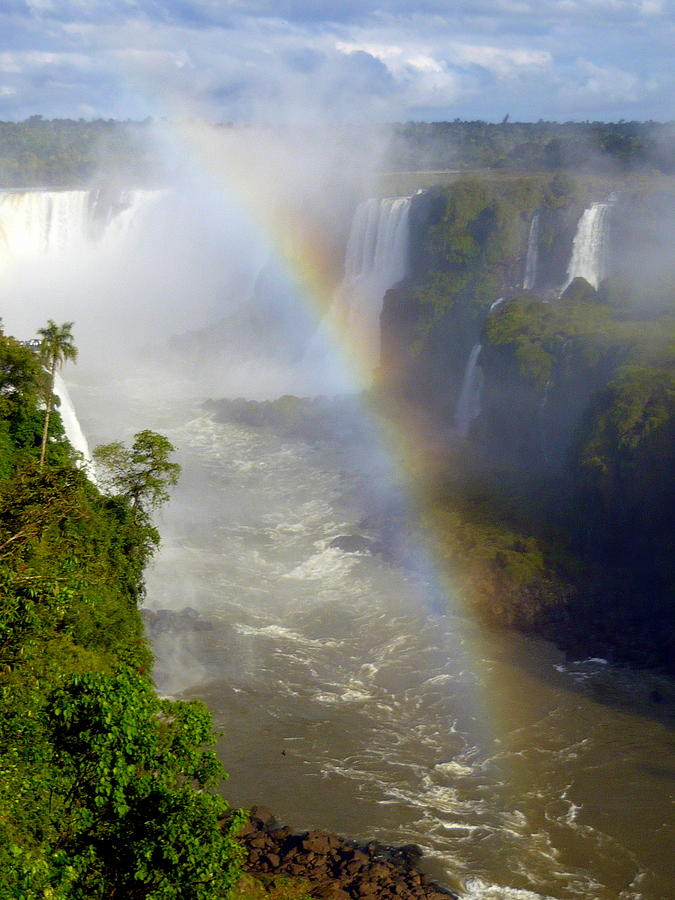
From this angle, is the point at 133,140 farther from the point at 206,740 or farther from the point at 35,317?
the point at 206,740

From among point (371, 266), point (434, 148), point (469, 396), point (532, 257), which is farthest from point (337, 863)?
point (434, 148)

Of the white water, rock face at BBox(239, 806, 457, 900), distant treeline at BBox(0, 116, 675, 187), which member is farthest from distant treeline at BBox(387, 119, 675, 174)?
rock face at BBox(239, 806, 457, 900)

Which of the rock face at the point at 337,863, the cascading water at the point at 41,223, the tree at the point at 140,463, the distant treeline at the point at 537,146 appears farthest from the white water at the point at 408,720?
the cascading water at the point at 41,223

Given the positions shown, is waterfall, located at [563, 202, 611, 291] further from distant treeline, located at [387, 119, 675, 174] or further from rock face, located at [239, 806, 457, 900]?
rock face, located at [239, 806, 457, 900]

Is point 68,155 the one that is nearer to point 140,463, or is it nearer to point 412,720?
point 140,463

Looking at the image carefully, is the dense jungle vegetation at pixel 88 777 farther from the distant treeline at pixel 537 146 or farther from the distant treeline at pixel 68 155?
the distant treeline at pixel 68 155

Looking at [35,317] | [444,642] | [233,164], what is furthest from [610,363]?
[233,164]
